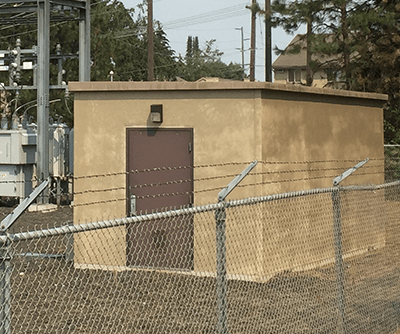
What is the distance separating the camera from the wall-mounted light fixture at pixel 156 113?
11.4 meters

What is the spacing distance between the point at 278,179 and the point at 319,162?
1343 millimetres

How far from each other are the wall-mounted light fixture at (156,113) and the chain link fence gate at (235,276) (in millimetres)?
1466

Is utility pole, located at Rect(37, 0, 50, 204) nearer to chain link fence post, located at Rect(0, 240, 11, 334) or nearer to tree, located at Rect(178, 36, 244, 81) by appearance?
chain link fence post, located at Rect(0, 240, 11, 334)

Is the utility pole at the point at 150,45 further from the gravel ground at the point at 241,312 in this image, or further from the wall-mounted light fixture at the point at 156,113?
the gravel ground at the point at 241,312

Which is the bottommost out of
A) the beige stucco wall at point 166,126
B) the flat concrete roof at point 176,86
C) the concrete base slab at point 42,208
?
the concrete base slab at point 42,208

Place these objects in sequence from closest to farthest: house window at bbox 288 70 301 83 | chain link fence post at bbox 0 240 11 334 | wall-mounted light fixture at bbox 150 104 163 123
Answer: chain link fence post at bbox 0 240 11 334, wall-mounted light fixture at bbox 150 104 163 123, house window at bbox 288 70 301 83

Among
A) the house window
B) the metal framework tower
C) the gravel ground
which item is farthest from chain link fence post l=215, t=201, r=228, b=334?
the house window

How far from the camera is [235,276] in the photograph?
1034cm

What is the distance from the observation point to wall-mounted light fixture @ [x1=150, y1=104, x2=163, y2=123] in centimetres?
1137

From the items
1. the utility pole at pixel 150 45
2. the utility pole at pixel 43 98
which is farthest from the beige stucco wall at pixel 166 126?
the utility pole at pixel 150 45

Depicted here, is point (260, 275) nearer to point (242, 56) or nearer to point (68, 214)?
point (68, 214)

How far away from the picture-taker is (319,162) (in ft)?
40.9

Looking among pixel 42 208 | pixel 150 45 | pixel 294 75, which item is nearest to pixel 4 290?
pixel 42 208

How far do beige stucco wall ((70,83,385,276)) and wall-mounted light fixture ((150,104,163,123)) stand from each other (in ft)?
0.32
